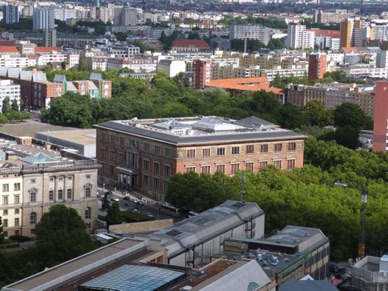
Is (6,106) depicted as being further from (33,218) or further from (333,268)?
(333,268)

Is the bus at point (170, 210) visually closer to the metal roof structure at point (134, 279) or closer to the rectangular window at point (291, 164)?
the rectangular window at point (291, 164)

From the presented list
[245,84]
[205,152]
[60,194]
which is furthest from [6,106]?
[60,194]

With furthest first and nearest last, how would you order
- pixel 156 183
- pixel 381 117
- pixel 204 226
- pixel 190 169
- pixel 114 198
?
pixel 381 117 < pixel 156 183 < pixel 190 169 < pixel 114 198 < pixel 204 226

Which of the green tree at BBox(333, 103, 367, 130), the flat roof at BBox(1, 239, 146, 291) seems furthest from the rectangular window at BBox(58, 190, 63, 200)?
the green tree at BBox(333, 103, 367, 130)

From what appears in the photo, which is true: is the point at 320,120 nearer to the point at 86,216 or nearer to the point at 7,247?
the point at 86,216

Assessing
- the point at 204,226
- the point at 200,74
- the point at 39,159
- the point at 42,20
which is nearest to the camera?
the point at 204,226

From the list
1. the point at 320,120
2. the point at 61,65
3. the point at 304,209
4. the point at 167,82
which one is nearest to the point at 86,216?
the point at 304,209

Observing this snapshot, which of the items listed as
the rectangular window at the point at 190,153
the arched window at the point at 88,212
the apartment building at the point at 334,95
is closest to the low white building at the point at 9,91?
the apartment building at the point at 334,95
